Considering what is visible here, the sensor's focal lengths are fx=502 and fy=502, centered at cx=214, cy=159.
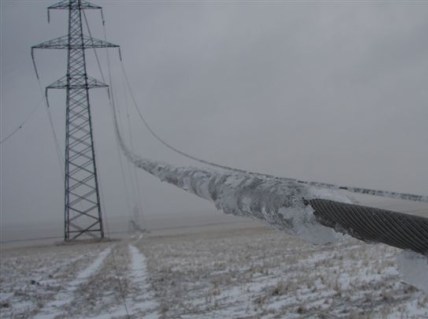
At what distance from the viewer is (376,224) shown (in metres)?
1.85

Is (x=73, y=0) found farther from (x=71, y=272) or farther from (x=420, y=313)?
(x=420, y=313)

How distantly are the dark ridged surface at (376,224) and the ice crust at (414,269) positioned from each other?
0.03 metres

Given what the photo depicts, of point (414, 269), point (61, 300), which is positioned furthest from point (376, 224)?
point (61, 300)

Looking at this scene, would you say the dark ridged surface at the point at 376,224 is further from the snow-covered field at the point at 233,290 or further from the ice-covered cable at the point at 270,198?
the snow-covered field at the point at 233,290

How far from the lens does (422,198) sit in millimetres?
1886

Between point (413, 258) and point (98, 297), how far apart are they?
26.0ft

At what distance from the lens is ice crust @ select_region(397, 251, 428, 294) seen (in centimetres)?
170

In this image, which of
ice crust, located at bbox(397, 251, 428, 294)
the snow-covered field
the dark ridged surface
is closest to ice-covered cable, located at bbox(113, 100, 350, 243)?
the dark ridged surface

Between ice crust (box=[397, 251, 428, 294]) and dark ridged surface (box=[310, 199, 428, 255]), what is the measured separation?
0.03m

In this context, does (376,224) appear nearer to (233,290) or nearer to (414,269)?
(414,269)

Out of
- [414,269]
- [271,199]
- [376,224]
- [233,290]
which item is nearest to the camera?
[414,269]

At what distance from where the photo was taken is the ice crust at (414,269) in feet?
5.57

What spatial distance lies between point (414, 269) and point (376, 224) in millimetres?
204

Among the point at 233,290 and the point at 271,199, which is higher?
the point at 271,199
